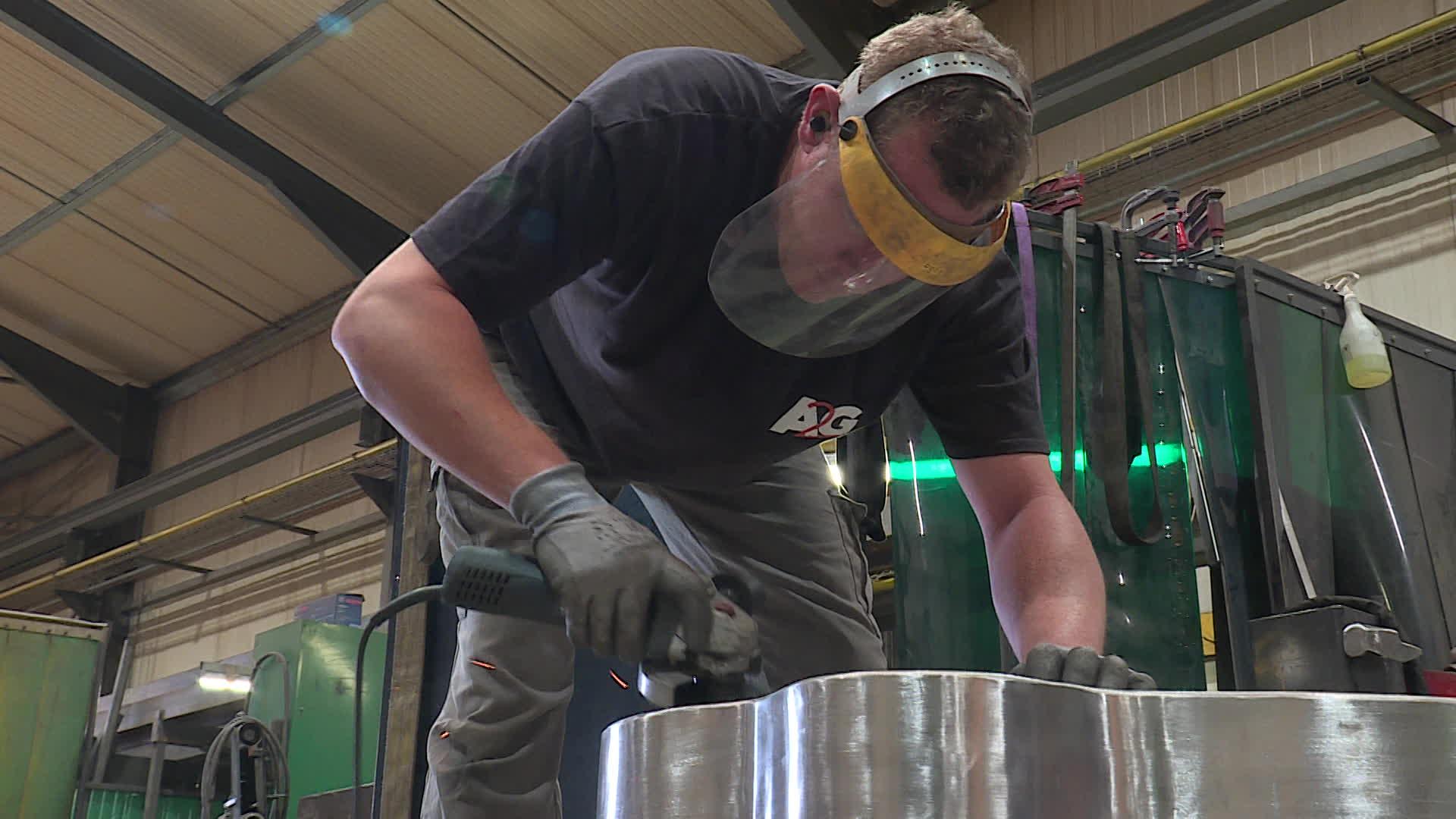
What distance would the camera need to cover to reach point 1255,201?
3848 mm

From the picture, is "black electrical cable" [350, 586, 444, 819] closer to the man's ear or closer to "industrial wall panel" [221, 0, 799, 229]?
the man's ear

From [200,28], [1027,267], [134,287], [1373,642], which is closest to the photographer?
[1373,642]

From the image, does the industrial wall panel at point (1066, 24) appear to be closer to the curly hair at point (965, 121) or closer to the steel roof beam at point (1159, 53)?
the steel roof beam at point (1159, 53)

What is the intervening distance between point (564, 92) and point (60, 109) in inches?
92.8

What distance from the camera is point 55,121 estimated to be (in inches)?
242

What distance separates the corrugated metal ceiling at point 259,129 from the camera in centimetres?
510

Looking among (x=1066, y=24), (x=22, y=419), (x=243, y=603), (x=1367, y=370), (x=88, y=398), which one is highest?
(x=22, y=419)

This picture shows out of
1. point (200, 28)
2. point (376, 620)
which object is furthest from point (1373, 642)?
point (200, 28)

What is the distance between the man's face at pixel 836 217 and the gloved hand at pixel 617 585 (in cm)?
29

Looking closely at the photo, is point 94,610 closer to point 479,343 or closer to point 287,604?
point 287,604

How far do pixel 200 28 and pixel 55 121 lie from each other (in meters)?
1.06

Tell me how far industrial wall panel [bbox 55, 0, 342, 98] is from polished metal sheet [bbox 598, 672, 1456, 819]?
16.5ft

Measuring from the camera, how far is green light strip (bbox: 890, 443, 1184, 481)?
86.2 inches

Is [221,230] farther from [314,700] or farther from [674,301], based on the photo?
[674,301]
